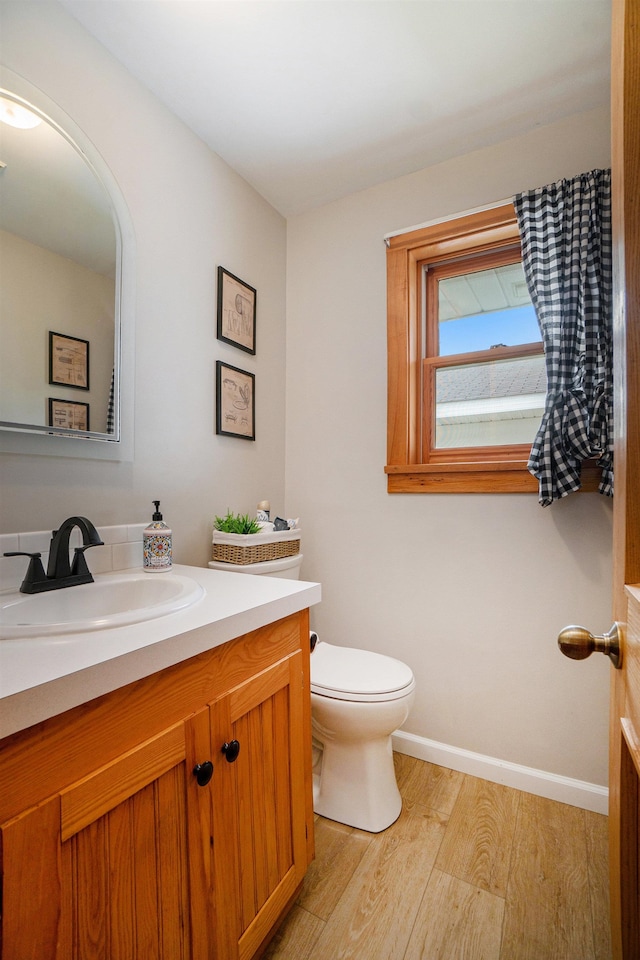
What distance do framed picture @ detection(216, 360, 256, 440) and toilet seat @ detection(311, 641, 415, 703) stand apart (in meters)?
0.96

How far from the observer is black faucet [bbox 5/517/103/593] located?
1.08m

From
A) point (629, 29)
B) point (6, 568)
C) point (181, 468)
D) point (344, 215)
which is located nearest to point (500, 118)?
point (344, 215)

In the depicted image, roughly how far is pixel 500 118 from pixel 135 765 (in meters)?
2.26

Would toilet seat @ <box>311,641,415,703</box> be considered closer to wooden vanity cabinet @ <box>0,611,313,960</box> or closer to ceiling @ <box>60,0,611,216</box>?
wooden vanity cabinet @ <box>0,611,313,960</box>

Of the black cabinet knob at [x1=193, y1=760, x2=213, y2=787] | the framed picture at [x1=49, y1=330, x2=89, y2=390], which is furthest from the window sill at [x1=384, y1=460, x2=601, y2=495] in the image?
the black cabinet knob at [x1=193, y1=760, x2=213, y2=787]

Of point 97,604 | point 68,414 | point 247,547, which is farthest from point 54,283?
point 247,547

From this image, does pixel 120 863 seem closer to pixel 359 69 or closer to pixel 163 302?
pixel 163 302

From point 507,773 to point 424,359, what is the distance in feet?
5.54

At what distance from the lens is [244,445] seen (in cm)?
199

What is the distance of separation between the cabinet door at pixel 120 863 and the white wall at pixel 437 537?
1.23 metres

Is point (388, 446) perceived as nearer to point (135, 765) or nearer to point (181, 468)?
point (181, 468)

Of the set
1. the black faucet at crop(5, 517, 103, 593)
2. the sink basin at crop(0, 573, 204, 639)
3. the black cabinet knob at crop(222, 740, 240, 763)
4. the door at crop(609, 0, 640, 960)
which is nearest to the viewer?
the door at crop(609, 0, 640, 960)

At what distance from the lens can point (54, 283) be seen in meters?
1.23

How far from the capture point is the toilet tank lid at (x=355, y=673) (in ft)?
4.78
